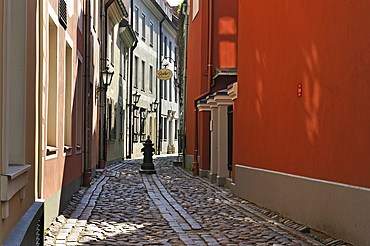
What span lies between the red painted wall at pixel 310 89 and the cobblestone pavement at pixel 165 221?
94cm

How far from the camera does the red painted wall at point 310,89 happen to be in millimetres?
5715

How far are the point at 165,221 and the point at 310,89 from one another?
9.60 feet

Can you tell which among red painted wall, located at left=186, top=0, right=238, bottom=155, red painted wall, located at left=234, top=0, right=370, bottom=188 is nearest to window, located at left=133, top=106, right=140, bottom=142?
red painted wall, located at left=186, top=0, right=238, bottom=155

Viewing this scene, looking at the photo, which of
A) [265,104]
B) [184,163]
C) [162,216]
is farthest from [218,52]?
[162,216]

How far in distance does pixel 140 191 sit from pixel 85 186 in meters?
1.43

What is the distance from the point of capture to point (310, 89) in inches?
277

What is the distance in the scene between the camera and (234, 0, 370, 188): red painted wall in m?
5.71

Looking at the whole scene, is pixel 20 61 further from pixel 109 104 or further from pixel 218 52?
pixel 109 104

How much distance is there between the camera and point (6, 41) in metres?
3.43

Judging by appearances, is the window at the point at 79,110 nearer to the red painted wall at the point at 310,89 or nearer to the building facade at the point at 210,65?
the red painted wall at the point at 310,89

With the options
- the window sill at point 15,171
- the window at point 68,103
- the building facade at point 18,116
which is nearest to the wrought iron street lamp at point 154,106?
the window at point 68,103

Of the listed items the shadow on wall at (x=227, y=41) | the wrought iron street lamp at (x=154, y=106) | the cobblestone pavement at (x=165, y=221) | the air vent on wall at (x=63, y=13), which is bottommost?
the cobblestone pavement at (x=165, y=221)

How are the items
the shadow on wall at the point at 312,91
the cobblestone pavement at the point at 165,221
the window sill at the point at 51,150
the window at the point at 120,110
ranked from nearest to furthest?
1. the cobblestone pavement at the point at 165,221
2. the shadow on wall at the point at 312,91
3. the window sill at the point at 51,150
4. the window at the point at 120,110

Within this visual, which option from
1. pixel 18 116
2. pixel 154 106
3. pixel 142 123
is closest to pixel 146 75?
pixel 154 106
